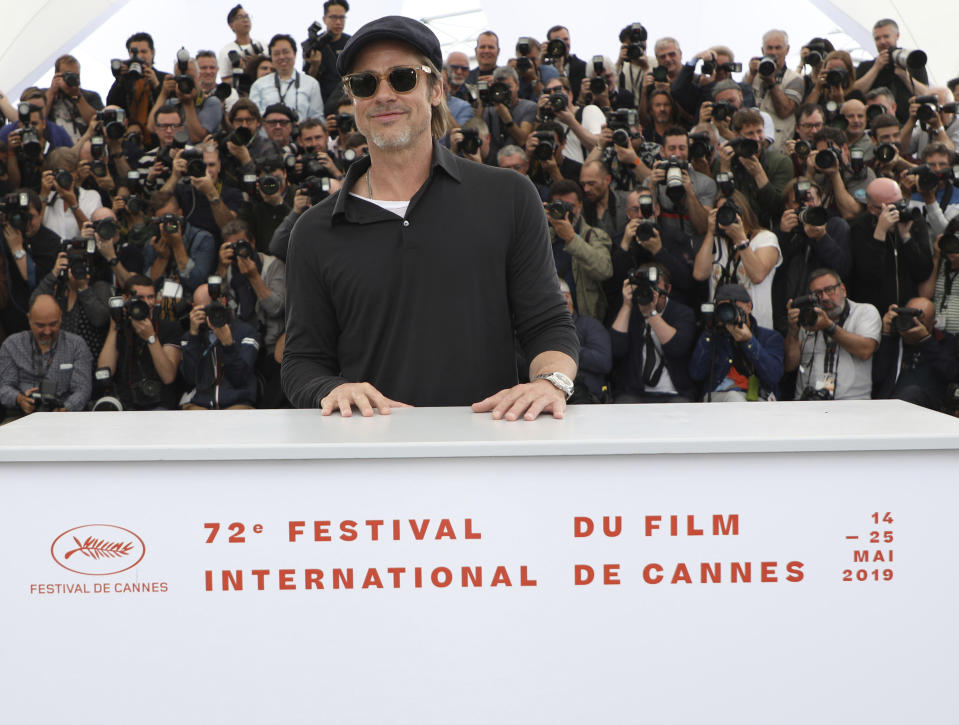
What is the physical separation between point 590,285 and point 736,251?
0.73 metres

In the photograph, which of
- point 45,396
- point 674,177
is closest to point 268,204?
point 45,396

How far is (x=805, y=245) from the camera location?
534cm

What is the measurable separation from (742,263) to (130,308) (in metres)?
3.00

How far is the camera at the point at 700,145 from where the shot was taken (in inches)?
230

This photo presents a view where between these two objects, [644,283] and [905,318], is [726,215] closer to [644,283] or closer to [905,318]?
[644,283]

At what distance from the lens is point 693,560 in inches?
53.8

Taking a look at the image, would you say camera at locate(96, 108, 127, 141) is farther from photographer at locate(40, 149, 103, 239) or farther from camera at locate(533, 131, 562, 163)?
camera at locate(533, 131, 562, 163)

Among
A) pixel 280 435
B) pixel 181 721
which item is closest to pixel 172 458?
pixel 280 435

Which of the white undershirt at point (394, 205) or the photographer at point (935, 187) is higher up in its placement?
the photographer at point (935, 187)

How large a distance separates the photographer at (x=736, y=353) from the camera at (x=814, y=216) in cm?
49

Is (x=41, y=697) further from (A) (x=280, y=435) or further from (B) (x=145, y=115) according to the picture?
(B) (x=145, y=115)

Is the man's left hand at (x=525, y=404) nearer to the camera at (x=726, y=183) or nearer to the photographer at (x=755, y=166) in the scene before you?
the camera at (x=726, y=183)

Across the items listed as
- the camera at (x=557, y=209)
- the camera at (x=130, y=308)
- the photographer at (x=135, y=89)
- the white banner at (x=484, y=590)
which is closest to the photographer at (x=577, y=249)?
the camera at (x=557, y=209)

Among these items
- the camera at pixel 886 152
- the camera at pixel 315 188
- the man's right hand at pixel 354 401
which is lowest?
the man's right hand at pixel 354 401
